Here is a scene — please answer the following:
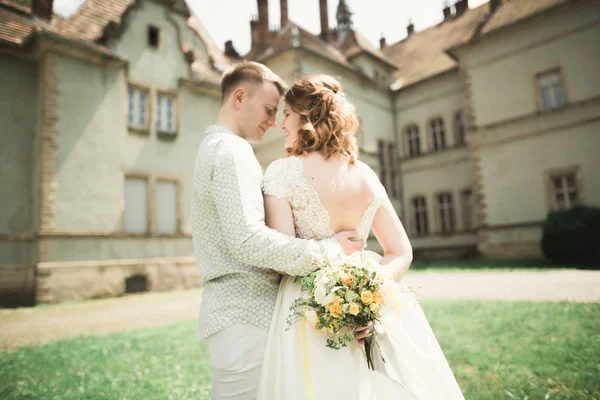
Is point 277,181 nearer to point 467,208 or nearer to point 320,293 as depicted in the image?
point 320,293

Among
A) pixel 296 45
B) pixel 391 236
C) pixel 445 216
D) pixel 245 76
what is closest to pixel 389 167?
pixel 445 216

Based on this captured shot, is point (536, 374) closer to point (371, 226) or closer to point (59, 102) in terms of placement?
point (371, 226)

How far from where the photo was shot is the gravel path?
23.9 ft

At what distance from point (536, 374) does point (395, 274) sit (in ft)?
9.53

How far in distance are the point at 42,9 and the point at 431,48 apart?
72.9 feet

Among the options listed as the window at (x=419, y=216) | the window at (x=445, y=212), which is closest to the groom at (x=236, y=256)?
the window at (x=445, y=212)

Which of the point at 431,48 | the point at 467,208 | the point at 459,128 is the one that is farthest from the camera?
the point at 431,48

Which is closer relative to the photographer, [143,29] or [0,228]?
[0,228]

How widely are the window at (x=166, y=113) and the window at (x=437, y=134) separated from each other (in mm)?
15255

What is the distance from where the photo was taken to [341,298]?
5.63 feet

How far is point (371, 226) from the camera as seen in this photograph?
7.64 ft

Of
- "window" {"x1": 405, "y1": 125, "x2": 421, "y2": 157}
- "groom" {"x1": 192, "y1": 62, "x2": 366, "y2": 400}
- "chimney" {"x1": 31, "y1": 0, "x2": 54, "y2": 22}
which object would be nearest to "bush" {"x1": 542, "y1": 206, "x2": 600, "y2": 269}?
"window" {"x1": 405, "y1": 125, "x2": 421, "y2": 157}

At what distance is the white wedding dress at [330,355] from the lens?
70.1 inches

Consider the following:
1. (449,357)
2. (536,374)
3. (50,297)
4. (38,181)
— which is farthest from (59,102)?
(536,374)
